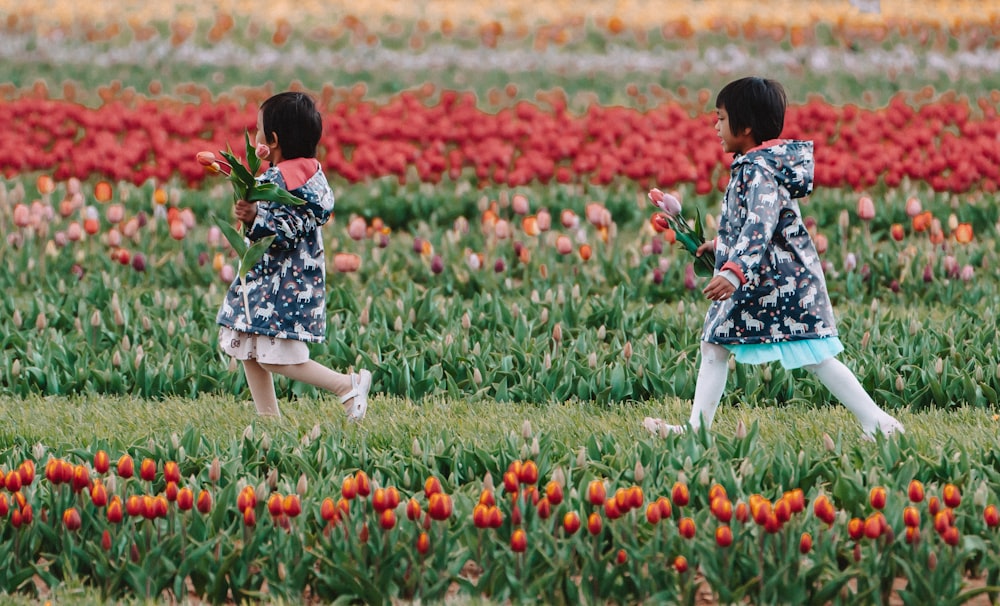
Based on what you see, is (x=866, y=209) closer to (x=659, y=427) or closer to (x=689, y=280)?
(x=689, y=280)

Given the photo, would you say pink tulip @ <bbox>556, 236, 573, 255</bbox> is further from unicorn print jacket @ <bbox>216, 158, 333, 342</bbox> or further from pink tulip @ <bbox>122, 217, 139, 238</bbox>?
pink tulip @ <bbox>122, 217, 139, 238</bbox>

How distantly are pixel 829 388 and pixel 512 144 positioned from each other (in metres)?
5.70

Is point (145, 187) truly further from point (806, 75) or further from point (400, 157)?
point (806, 75)

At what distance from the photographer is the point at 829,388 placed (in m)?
4.49

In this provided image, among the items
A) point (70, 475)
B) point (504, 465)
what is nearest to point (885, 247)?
point (504, 465)

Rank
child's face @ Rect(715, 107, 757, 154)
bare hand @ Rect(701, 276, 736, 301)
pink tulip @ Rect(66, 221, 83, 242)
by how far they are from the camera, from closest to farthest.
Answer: bare hand @ Rect(701, 276, 736, 301) < child's face @ Rect(715, 107, 757, 154) < pink tulip @ Rect(66, 221, 83, 242)

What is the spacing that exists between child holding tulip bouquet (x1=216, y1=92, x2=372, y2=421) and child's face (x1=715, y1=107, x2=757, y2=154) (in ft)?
4.36

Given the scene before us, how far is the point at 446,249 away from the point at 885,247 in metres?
2.36

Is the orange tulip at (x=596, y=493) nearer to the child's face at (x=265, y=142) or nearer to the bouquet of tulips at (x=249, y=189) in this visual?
the bouquet of tulips at (x=249, y=189)

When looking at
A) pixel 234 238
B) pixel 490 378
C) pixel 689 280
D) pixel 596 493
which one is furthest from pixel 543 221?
pixel 596 493

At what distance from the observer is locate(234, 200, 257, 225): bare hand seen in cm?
445

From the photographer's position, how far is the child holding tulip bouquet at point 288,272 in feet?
15.3

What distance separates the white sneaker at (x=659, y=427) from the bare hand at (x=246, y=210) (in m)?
1.45

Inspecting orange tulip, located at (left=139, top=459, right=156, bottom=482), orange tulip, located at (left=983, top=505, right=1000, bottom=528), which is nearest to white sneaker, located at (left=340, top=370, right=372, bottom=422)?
orange tulip, located at (left=139, top=459, right=156, bottom=482)
